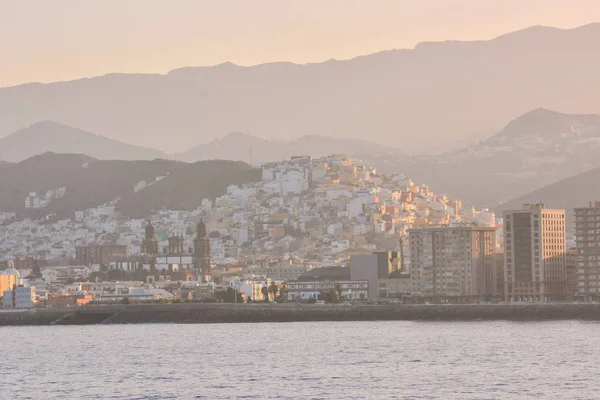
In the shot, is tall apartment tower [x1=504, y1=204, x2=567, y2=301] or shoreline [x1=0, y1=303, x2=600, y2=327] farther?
tall apartment tower [x1=504, y1=204, x2=567, y2=301]

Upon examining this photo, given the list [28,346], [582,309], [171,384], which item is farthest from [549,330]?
[171,384]

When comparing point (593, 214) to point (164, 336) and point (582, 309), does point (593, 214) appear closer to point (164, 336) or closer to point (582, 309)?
point (582, 309)

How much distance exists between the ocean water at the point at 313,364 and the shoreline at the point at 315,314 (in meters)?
20.8

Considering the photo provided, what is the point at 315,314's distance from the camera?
193500 millimetres

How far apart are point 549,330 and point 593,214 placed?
47.7 meters

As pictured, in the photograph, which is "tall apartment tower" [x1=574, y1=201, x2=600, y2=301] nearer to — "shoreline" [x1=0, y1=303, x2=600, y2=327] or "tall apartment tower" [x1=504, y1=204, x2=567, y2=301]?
"tall apartment tower" [x1=504, y1=204, x2=567, y2=301]

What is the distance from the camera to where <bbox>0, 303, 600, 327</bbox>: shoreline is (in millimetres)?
185625

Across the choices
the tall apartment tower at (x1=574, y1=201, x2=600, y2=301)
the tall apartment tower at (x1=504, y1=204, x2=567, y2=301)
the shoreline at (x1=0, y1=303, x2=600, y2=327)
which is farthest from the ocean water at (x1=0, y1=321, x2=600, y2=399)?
the tall apartment tower at (x1=504, y1=204, x2=567, y2=301)

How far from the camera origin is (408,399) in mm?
91125

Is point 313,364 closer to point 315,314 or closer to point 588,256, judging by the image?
point 315,314

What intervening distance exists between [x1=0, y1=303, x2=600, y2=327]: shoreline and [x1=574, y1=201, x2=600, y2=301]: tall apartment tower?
9.57m

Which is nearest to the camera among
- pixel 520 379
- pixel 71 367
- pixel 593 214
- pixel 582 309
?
pixel 520 379

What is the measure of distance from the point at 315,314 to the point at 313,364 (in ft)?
262

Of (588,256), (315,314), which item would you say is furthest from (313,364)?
(588,256)
